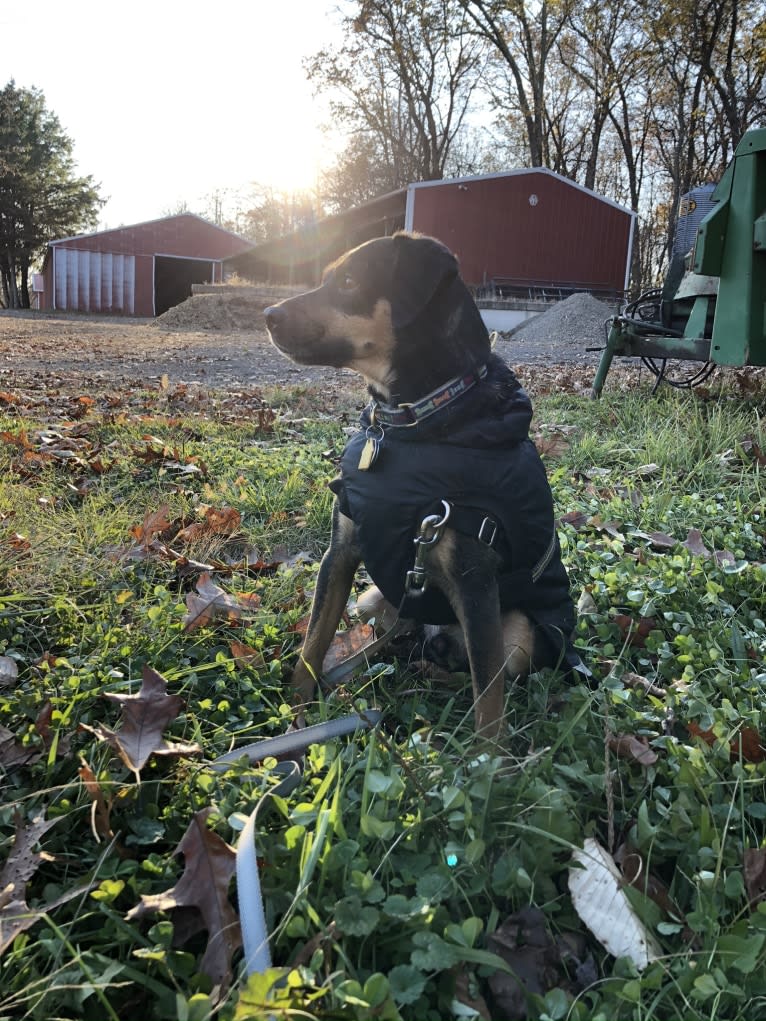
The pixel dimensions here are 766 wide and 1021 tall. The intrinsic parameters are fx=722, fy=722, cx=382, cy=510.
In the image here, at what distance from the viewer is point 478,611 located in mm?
1989

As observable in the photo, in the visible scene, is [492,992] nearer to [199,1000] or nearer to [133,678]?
[199,1000]

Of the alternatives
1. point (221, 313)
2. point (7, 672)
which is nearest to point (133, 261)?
point (221, 313)

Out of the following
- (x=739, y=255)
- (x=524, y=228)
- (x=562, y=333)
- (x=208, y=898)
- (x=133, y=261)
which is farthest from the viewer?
(x=133, y=261)

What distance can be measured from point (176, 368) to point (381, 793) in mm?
9634

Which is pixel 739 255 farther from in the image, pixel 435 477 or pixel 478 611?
pixel 478 611

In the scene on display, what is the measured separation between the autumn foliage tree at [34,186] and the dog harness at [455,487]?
52414mm

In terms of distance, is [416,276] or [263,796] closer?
[263,796]

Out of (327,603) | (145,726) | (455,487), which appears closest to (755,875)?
(455,487)

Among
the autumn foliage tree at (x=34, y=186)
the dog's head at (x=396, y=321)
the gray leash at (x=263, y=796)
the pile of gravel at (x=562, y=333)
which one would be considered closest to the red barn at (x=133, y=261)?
the autumn foliage tree at (x=34, y=186)

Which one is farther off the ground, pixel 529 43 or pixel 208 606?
pixel 529 43

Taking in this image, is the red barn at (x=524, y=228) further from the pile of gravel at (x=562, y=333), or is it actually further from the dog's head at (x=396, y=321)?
the dog's head at (x=396, y=321)

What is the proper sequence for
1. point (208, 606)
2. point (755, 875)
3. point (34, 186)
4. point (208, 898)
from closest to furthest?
point (208, 898)
point (755, 875)
point (208, 606)
point (34, 186)

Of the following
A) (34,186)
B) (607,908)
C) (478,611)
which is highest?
(34,186)

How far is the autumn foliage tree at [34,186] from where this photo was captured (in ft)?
150
